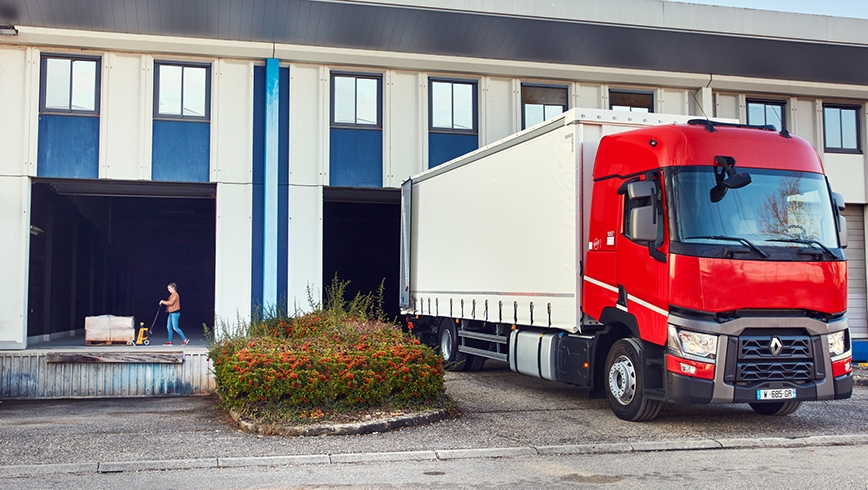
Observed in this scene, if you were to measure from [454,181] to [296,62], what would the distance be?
5.33 meters

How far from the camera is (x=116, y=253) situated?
3347cm

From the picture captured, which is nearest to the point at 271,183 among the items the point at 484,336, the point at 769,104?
the point at 484,336

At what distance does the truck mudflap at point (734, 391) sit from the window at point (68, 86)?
1317cm

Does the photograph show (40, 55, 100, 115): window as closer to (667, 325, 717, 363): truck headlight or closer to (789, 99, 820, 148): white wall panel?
(667, 325, 717, 363): truck headlight

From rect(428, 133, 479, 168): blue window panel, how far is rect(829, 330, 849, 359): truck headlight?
10.6 metres

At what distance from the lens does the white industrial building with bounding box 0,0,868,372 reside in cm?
1684

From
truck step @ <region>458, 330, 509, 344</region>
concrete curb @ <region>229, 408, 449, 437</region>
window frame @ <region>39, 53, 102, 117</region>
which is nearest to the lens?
concrete curb @ <region>229, 408, 449, 437</region>

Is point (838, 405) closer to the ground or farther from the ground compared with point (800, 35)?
closer to the ground

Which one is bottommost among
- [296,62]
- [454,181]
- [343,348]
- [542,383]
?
[542,383]

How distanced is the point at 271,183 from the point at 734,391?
11174mm

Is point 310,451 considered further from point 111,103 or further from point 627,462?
point 111,103

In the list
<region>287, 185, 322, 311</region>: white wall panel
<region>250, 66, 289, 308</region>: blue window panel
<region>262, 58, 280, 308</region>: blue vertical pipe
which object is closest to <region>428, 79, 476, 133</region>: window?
<region>287, 185, 322, 311</region>: white wall panel

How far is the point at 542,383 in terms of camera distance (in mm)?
14586

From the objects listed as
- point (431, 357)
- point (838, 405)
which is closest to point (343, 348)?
point (431, 357)
